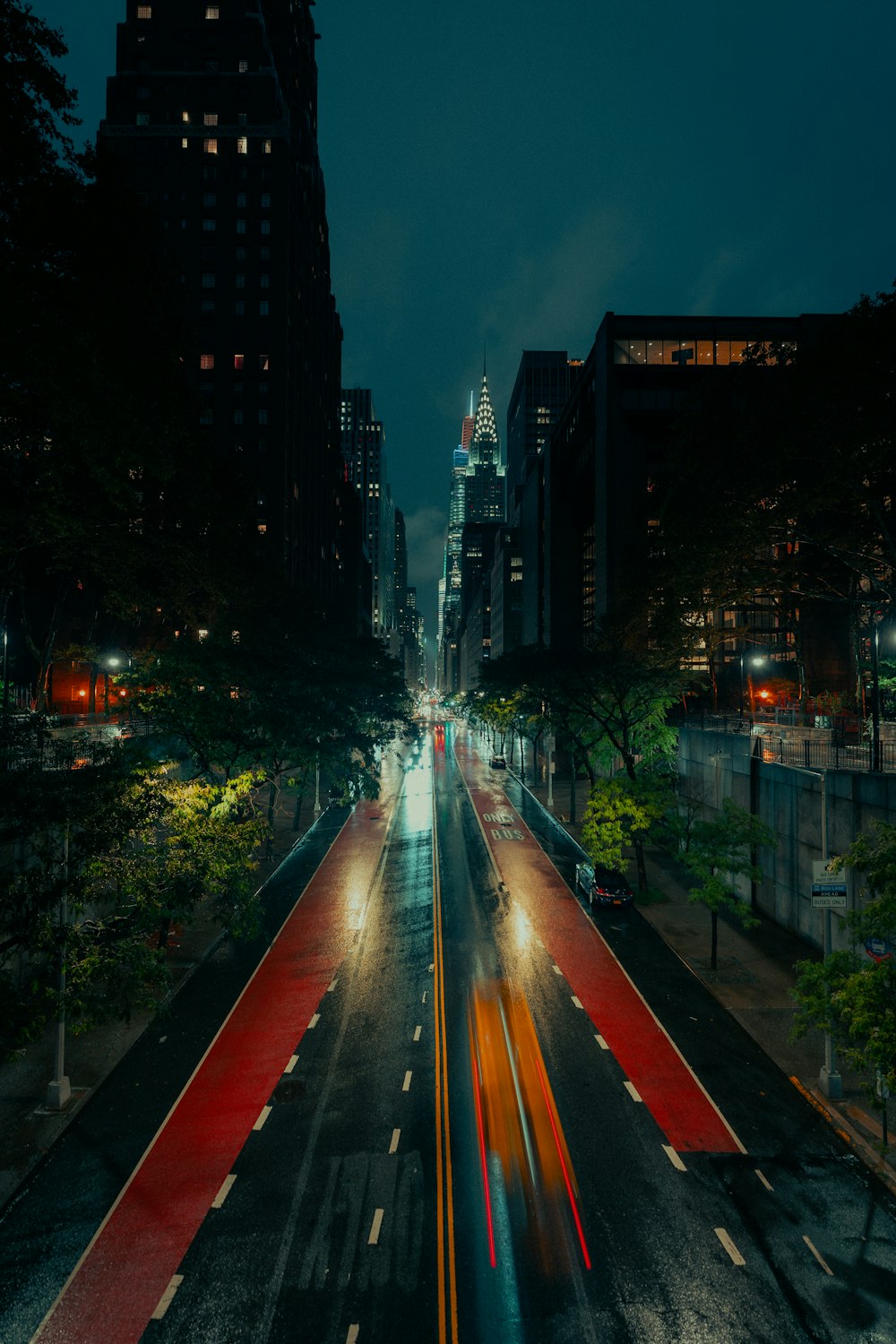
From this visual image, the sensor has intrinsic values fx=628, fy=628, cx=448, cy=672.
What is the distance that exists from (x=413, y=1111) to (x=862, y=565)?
2653 centimetres

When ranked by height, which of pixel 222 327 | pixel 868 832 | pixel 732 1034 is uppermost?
pixel 222 327

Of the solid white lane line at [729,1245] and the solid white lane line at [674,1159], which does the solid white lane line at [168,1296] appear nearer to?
the solid white lane line at [729,1245]

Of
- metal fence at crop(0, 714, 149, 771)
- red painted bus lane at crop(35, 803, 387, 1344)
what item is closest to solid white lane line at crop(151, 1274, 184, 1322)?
red painted bus lane at crop(35, 803, 387, 1344)

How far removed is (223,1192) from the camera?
463 inches

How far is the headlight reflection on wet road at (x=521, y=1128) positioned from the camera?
10984 mm

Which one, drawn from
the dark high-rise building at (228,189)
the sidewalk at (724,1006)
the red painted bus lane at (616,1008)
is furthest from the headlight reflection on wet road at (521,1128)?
the dark high-rise building at (228,189)

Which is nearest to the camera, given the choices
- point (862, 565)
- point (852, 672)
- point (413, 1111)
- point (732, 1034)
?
point (413, 1111)

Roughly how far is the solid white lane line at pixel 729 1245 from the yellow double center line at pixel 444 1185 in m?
4.59

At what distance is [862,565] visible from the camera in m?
26.7

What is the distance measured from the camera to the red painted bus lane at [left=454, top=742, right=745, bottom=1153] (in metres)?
13.8

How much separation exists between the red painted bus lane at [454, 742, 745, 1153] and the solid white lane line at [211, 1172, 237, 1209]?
8.94 m

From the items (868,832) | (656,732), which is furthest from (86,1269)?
(656,732)

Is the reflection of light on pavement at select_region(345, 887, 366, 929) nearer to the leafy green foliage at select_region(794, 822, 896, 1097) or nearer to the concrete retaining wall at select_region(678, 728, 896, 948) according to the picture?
the concrete retaining wall at select_region(678, 728, 896, 948)

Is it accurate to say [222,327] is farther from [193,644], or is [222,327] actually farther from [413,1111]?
[413,1111]
